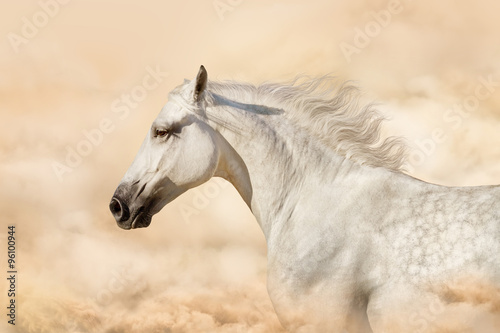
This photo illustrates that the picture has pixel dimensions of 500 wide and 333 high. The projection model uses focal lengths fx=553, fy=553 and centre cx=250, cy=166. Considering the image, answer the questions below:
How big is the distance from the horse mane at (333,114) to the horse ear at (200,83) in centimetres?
16

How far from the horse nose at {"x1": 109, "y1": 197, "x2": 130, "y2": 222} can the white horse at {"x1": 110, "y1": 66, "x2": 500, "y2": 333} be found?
13 mm

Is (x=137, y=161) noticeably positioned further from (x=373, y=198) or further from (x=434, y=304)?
(x=434, y=304)

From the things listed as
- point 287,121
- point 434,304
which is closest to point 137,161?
point 287,121

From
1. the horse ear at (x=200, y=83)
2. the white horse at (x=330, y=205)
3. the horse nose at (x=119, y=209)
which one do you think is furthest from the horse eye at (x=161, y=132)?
the horse nose at (x=119, y=209)

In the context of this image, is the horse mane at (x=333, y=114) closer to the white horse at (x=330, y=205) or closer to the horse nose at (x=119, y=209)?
the white horse at (x=330, y=205)

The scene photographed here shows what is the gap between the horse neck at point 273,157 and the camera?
4918 millimetres

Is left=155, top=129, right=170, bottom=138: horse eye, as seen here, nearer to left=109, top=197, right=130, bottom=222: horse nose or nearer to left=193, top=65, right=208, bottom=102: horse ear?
left=193, top=65, right=208, bottom=102: horse ear

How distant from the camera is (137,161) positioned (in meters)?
5.12

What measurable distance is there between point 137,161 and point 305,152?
5.08 feet

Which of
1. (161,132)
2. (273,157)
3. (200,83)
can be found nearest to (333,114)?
(273,157)

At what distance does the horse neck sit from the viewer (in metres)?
4.92

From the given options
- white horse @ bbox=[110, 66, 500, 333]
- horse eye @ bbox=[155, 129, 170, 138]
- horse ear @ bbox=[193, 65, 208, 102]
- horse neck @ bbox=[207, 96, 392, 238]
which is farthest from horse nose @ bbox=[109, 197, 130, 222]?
horse ear @ bbox=[193, 65, 208, 102]

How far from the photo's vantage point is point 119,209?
515 centimetres

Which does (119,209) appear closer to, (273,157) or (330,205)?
(273,157)
